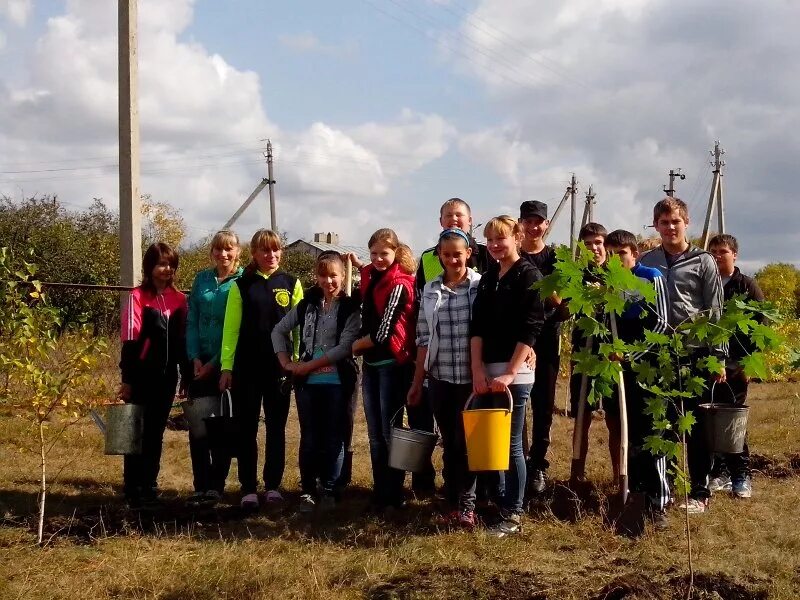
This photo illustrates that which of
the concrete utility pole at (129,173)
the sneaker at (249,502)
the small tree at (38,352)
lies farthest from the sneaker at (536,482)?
the concrete utility pole at (129,173)

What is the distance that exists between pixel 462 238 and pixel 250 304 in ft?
4.93

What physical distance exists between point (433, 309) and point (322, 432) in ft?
4.02

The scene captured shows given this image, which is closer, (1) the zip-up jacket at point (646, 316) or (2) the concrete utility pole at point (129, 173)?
(1) the zip-up jacket at point (646, 316)

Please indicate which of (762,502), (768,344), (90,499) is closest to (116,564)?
(90,499)

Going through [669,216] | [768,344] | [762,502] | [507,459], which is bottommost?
[762,502]

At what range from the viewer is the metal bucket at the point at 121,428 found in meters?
5.11

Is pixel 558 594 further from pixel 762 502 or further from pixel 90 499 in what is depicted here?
pixel 90 499

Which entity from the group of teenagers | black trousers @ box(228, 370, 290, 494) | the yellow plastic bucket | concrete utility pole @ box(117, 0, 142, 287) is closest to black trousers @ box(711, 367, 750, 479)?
the group of teenagers

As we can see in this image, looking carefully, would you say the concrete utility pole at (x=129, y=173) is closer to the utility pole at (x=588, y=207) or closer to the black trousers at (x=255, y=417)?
the black trousers at (x=255, y=417)

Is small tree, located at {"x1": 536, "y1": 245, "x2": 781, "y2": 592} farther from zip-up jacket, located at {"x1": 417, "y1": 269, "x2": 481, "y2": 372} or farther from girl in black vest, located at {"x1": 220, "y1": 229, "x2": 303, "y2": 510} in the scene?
girl in black vest, located at {"x1": 220, "y1": 229, "x2": 303, "y2": 510}

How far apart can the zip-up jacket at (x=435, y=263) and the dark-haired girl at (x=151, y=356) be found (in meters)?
1.64

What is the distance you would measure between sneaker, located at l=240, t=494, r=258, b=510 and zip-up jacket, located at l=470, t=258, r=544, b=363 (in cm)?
181

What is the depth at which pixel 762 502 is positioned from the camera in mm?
5430

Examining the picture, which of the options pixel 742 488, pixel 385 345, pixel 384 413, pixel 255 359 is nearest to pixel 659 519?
pixel 742 488
